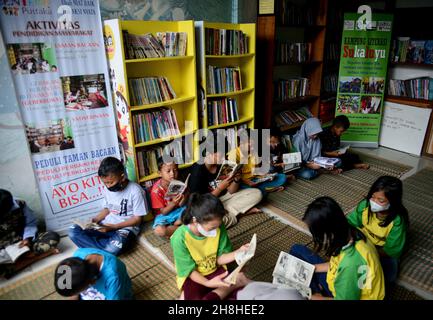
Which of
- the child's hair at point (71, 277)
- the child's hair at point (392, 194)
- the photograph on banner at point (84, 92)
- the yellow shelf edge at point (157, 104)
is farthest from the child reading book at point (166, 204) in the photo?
the child's hair at point (392, 194)

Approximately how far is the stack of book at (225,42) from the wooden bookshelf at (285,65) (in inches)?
15.3

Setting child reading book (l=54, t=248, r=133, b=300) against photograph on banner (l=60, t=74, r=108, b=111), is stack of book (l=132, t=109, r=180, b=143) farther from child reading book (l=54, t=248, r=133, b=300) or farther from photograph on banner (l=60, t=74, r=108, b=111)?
child reading book (l=54, t=248, r=133, b=300)

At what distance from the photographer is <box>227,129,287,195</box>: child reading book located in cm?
353

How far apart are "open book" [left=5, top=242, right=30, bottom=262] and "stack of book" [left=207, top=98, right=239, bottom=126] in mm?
2070

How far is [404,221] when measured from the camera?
83.7 inches

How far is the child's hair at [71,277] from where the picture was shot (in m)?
1.53

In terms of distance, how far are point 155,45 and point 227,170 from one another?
4.35 ft

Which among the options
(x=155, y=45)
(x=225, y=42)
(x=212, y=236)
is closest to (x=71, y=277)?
(x=212, y=236)

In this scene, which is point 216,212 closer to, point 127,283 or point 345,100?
point 127,283

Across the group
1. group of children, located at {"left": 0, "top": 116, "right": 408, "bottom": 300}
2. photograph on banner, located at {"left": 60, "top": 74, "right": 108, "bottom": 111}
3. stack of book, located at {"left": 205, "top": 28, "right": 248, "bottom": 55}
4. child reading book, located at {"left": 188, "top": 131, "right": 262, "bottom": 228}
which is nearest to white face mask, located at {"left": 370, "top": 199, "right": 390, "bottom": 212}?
group of children, located at {"left": 0, "top": 116, "right": 408, "bottom": 300}

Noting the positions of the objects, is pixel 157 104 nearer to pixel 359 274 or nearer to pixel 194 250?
pixel 194 250
